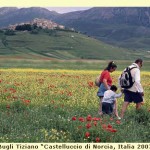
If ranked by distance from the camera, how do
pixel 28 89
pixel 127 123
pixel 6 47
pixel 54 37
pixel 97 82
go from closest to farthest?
pixel 127 123 < pixel 97 82 < pixel 28 89 < pixel 6 47 < pixel 54 37

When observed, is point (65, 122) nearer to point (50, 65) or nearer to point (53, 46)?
point (50, 65)

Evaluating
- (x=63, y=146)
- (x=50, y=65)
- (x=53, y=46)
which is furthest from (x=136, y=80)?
(x=53, y=46)

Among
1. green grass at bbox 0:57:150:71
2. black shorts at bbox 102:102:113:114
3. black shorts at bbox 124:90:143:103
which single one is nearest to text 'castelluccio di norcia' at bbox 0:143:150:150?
black shorts at bbox 102:102:113:114

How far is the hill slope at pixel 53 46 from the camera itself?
478ft

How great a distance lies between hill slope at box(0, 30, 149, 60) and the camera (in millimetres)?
145775

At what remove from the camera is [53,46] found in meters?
161

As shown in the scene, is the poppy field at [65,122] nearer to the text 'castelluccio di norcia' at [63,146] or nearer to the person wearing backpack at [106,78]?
the text 'castelluccio di norcia' at [63,146]

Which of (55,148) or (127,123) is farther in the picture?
(127,123)

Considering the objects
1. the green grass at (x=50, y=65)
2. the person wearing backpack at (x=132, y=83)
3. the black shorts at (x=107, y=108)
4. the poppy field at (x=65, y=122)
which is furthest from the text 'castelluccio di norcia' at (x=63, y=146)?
the green grass at (x=50, y=65)

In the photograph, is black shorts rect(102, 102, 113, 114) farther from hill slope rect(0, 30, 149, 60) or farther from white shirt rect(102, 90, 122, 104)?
hill slope rect(0, 30, 149, 60)

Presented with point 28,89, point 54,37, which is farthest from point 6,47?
point 28,89

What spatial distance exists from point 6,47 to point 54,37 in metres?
37.3

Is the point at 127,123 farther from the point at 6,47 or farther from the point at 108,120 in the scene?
the point at 6,47

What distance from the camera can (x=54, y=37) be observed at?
178 m
